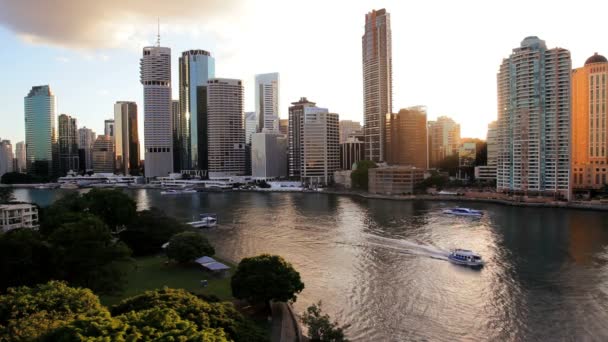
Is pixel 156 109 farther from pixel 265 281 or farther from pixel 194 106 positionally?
pixel 265 281

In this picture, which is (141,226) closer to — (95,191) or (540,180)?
(95,191)

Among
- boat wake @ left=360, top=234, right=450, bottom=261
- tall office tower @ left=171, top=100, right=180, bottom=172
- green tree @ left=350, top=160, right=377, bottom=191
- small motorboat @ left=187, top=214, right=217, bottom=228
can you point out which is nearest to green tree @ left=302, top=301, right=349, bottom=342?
boat wake @ left=360, top=234, right=450, bottom=261

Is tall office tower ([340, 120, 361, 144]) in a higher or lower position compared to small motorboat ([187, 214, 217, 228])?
higher

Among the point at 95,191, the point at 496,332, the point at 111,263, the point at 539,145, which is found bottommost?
the point at 496,332

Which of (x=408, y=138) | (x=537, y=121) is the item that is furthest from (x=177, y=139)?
(x=537, y=121)

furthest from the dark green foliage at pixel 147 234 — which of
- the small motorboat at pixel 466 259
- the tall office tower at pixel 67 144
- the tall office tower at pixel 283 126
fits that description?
the tall office tower at pixel 283 126

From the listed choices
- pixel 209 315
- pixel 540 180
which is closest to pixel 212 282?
pixel 209 315

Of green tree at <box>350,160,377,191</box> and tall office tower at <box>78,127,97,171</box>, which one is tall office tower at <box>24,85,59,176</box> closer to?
tall office tower at <box>78,127,97,171</box>
